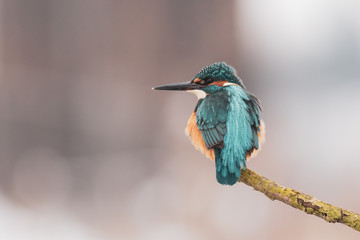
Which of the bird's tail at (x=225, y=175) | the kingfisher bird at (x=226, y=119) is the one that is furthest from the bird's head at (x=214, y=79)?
the bird's tail at (x=225, y=175)

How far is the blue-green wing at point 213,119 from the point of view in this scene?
0.61 m

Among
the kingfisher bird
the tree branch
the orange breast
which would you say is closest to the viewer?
the tree branch

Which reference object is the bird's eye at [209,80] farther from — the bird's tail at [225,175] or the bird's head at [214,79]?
the bird's tail at [225,175]

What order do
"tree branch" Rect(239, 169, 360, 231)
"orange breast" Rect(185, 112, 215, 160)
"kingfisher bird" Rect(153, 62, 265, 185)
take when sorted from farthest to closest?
"orange breast" Rect(185, 112, 215, 160)
"kingfisher bird" Rect(153, 62, 265, 185)
"tree branch" Rect(239, 169, 360, 231)

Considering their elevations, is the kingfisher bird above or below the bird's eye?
below

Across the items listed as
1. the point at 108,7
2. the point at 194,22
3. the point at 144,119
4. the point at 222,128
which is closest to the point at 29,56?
the point at 108,7

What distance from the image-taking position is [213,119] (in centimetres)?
62

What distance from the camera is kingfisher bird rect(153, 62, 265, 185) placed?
1.87ft

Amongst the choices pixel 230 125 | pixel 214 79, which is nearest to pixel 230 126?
pixel 230 125

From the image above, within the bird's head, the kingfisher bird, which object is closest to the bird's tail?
the kingfisher bird

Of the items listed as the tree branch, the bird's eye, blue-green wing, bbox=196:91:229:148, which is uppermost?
the bird's eye

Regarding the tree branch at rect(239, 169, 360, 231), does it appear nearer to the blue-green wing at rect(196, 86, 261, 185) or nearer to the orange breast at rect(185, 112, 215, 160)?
the blue-green wing at rect(196, 86, 261, 185)

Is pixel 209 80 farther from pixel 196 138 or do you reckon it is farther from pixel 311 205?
pixel 311 205

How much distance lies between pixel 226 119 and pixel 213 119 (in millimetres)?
22
